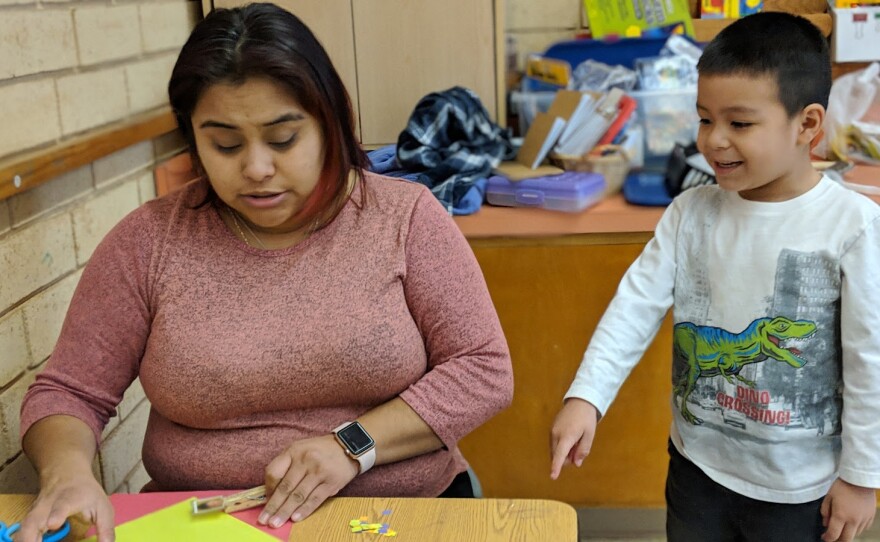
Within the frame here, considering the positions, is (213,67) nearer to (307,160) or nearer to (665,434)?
(307,160)

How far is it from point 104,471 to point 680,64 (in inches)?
66.7

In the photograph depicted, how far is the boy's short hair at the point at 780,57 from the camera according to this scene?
1.25 meters

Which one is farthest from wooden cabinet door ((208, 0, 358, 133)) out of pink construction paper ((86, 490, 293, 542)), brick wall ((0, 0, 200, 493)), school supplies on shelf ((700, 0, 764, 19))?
pink construction paper ((86, 490, 293, 542))

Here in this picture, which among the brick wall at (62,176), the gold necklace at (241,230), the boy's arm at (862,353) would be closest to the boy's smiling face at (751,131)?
the boy's arm at (862,353)

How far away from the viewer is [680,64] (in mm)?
2373

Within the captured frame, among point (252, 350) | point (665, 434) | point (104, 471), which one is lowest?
point (665, 434)

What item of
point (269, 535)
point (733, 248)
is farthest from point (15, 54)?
point (733, 248)

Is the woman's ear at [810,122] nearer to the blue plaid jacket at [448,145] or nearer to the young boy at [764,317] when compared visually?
the young boy at [764,317]

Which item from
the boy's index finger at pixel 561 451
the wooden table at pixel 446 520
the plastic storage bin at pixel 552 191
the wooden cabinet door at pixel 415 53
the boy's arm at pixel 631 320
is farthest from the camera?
the wooden cabinet door at pixel 415 53

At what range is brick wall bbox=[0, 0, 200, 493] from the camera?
59.8 inches

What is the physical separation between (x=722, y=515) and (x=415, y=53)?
1.51m

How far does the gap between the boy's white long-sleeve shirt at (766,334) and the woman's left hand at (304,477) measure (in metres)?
0.35

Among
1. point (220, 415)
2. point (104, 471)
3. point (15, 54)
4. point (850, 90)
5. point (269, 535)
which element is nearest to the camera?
point (269, 535)

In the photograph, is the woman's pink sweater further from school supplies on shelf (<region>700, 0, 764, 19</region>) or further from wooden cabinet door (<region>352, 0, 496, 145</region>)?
school supplies on shelf (<region>700, 0, 764, 19</region>)
